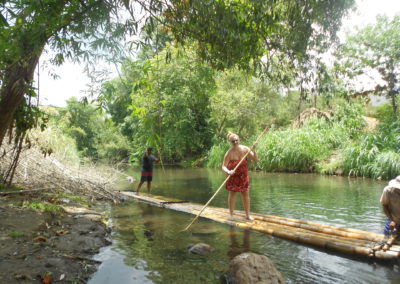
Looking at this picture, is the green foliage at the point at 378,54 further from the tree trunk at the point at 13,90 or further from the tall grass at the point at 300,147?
the tree trunk at the point at 13,90

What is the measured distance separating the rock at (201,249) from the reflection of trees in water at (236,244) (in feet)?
0.95

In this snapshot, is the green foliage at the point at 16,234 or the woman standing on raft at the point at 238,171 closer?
the green foliage at the point at 16,234

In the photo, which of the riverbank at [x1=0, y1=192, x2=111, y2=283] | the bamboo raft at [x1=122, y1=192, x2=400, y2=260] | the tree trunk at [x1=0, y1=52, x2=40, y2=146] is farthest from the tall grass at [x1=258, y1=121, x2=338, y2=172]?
the tree trunk at [x1=0, y1=52, x2=40, y2=146]

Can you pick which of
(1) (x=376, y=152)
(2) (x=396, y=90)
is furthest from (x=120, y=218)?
(2) (x=396, y=90)

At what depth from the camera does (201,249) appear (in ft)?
15.6

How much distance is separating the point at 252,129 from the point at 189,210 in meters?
15.4

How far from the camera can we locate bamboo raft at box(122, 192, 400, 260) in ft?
13.9

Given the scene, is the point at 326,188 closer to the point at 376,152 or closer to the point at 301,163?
the point at 376,152

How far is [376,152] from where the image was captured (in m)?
12.8

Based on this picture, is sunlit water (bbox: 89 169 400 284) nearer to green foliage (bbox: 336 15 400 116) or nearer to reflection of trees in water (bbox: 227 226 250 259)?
reflection of trees in water (bbox: 227 226 250 259)

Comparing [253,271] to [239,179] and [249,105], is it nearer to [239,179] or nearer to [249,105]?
[239,179]

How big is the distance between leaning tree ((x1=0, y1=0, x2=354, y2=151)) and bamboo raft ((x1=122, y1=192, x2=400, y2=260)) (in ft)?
8.64

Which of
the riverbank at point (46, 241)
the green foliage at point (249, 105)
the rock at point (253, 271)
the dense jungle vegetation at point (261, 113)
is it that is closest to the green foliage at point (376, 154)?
the dense jungle vegetation at point (261, 113)

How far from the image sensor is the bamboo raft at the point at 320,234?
4.22m
